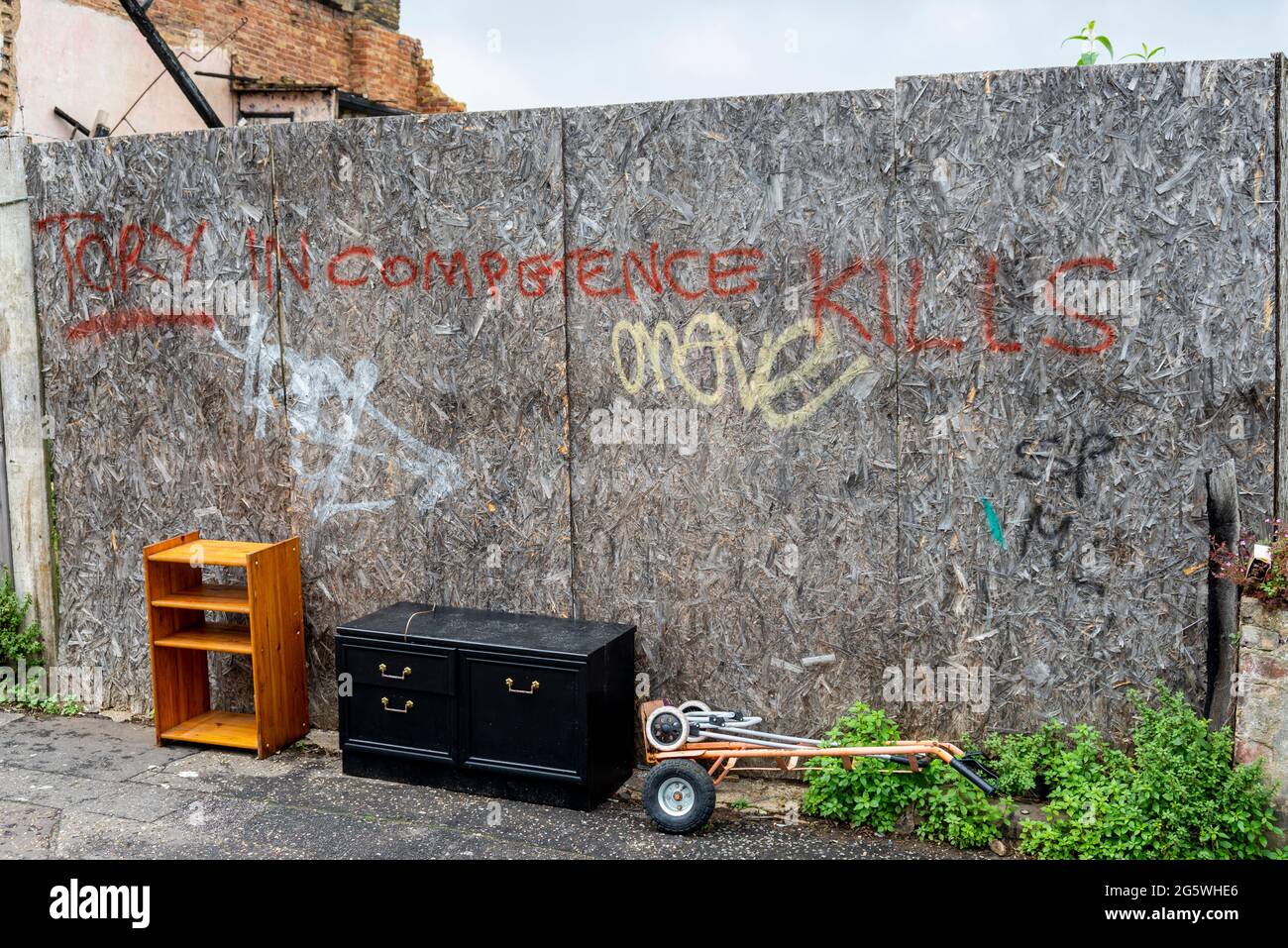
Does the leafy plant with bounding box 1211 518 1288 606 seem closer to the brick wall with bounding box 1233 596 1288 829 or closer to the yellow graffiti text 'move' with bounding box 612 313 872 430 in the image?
the brick wall with bounding box 1233 596 1288 829

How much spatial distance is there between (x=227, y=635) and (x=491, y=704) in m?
1.97

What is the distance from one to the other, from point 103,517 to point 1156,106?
254 inches

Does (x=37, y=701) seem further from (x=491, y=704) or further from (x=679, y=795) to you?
(x=679, y=795)

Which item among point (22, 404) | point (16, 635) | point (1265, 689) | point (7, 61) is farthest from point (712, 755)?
point (7, 61)

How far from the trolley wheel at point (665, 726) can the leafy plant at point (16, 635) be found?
4435 mm

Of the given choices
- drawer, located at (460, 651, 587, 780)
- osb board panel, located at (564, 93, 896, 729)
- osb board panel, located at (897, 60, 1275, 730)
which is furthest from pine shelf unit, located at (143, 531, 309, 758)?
osb board panel, located at (897, 60, 1275, 730)

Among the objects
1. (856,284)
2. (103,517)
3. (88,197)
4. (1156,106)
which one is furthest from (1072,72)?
(103,517)

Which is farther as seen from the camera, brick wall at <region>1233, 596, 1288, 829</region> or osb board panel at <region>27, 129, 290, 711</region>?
osb board panel at <region>27, 129, 290, 711</region>

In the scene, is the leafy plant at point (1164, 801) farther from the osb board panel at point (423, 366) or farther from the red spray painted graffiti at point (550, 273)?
the osb board panel at point (423, 366)

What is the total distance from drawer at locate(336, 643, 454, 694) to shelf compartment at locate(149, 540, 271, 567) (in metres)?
0.88

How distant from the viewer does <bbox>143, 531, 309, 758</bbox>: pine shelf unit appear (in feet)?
20.2

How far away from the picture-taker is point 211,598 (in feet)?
20.8

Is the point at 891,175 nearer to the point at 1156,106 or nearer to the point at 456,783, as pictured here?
the point at 1156,106

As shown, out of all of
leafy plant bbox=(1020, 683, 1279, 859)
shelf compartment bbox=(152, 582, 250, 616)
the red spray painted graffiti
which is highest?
the red spray painted graffiti
